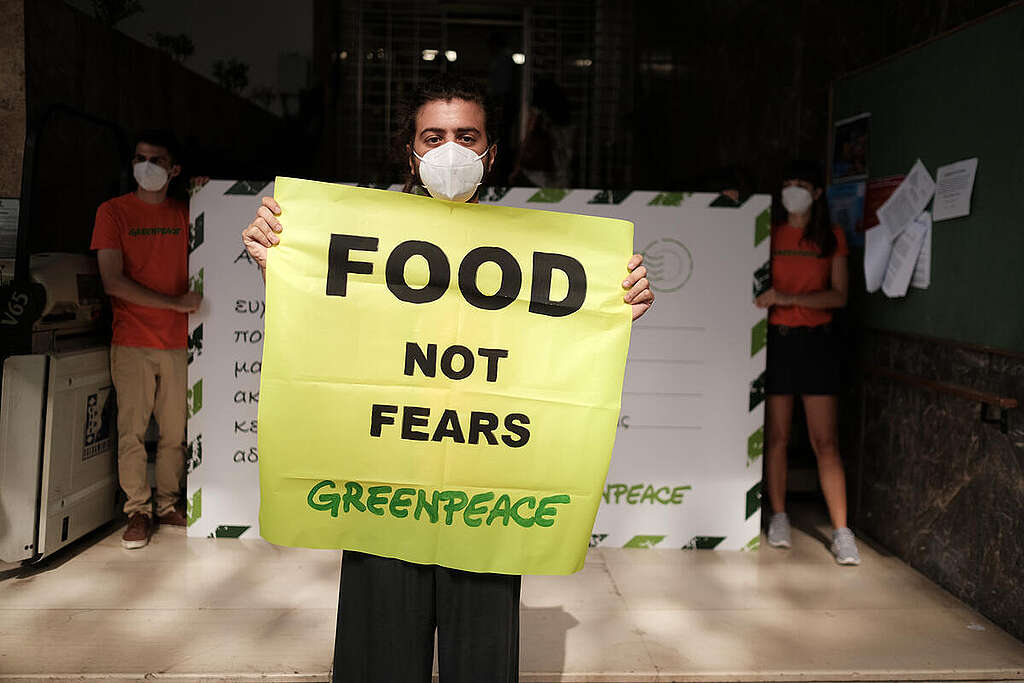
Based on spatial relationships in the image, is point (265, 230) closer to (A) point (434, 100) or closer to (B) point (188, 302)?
(A) point (434, 100)

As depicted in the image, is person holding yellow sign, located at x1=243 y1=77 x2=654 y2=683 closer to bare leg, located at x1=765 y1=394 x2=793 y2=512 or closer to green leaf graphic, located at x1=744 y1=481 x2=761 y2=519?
green leaf graphic, located at x1=744 y1=481 x2=761 y2=519

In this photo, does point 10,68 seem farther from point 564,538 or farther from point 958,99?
point 958,99

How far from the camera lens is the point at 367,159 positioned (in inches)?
237

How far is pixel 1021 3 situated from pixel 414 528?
2662mm

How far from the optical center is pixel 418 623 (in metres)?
1.67

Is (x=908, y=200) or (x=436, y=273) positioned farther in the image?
(x=908, y=200)

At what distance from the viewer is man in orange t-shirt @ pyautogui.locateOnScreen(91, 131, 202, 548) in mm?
3506

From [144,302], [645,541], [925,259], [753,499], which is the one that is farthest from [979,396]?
[144,302]

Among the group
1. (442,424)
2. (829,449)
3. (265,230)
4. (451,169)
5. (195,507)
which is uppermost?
(451,169)

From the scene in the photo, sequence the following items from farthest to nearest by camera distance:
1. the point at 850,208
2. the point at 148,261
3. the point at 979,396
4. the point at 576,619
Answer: the point at 850,208 < the point at 148,261 < the point at 979,396 < the point at 576,619

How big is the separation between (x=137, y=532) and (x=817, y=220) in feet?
10.1

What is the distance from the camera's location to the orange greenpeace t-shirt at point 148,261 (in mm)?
3574

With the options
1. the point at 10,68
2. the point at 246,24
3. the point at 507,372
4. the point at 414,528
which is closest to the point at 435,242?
the point at 507,372

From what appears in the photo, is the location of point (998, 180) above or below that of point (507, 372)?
above
